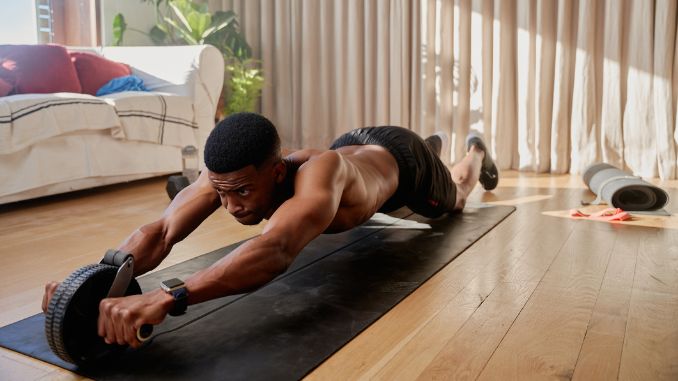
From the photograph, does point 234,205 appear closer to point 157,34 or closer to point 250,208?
point 250,208

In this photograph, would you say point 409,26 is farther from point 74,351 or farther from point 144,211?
point 74,351

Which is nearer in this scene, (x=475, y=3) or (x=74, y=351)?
(x=74, y=351)

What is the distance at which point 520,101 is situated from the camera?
159 inches

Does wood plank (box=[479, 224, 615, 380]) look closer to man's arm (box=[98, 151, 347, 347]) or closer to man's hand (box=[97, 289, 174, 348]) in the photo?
man's arm (box=[98, 151, 347, 347])

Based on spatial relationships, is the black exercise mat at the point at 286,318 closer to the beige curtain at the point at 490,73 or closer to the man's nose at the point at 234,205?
the man's nose at the point at 234,205

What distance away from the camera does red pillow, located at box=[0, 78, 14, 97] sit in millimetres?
3320

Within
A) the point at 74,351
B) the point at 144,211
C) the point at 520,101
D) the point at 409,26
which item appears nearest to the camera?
the point at 74,351

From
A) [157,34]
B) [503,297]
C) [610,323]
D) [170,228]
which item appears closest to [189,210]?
[170,228]

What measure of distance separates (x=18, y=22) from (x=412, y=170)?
3.15 m

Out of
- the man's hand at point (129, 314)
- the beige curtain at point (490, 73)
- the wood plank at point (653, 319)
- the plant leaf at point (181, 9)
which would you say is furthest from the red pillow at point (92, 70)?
the wood plank at point (653, 319)

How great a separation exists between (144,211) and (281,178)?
1.61m

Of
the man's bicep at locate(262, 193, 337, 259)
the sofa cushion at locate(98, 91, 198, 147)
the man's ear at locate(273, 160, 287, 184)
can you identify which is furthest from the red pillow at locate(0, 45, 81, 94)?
the man's bicep at locate(262, 193, 337, 259)

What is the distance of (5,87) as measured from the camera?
11.0 feet

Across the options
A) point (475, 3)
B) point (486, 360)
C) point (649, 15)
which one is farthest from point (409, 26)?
point (486, 360)
